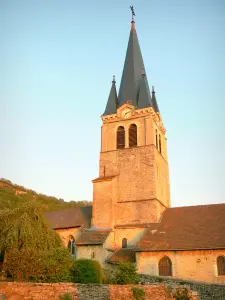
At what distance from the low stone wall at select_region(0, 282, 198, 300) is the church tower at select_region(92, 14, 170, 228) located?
12803 mm

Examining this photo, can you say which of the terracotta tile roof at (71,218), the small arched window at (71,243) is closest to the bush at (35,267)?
the small arched window at (71,243)

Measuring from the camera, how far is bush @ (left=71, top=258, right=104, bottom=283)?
17.0 meters

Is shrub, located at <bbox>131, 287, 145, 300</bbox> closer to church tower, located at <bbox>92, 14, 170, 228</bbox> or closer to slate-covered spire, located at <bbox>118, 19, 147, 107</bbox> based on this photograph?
church tower, located at <bbox>92, 14, 170, 228</bbox>

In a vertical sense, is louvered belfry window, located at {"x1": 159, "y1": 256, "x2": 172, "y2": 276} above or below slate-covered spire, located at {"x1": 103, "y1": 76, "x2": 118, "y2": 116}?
below

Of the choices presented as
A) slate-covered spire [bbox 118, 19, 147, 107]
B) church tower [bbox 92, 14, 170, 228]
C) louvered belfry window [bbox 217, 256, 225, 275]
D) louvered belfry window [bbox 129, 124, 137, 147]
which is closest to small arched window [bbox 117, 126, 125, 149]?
church tower [bbox 92, 14, 170, 228]

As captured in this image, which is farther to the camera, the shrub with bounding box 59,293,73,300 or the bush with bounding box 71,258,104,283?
the bush with bounding box 71,258,104,283

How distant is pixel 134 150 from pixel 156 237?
28.9 ft

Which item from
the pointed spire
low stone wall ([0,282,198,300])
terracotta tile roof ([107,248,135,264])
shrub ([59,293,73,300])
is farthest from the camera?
the pointed spire

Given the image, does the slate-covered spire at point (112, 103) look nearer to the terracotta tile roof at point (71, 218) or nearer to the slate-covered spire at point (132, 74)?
the slate-covered spire at point (132, 74)

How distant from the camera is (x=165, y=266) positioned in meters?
22.7

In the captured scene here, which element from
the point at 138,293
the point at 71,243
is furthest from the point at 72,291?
the point at 71,243

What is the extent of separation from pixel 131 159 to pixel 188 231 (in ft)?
28.3

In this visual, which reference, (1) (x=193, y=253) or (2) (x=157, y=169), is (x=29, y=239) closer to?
(1) (x=193, y=253)

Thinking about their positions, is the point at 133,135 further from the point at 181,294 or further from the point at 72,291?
the point at 72,291
